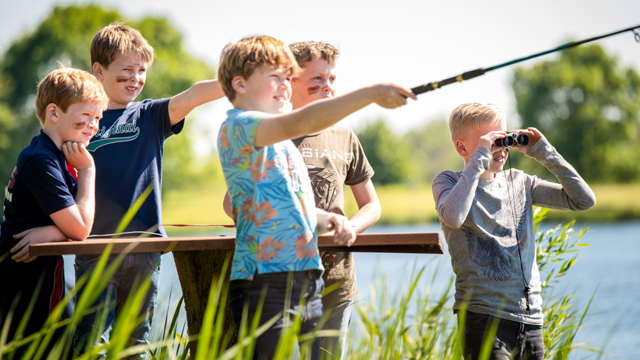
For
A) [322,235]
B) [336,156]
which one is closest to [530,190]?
[336,156]

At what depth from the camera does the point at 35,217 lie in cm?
246

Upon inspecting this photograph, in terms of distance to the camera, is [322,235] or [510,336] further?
[510,336]

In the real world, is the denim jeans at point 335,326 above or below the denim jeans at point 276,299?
below

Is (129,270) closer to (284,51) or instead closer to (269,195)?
(269,195)

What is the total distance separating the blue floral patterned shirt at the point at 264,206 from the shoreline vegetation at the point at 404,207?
24.4 meters

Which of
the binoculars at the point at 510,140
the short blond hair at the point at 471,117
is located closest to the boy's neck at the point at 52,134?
the short blond hair at the point at 471,117

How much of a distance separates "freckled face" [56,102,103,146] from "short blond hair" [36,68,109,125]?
0.07 ft

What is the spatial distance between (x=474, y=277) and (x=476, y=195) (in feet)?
1.35

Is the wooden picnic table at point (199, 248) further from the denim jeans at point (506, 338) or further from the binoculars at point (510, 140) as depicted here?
the binoculars at point (510, 140)

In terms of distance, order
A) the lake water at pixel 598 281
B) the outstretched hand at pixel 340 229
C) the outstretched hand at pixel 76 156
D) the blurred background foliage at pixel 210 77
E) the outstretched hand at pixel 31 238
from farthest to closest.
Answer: the blurred background foliage at pixel 210 77
the lake water at pixel 598 281
the outstretched hand at pixel 76 156
the outstretched hand at pixel 31 238
the outstretched hand at pixel 340 229

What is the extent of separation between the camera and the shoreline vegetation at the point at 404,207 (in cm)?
3170

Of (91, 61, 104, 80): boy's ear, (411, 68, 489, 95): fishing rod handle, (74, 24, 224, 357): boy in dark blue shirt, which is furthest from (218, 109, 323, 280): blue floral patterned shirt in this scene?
(91, 61, 104, 80): boy's ear

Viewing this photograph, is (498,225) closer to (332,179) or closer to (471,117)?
(471,117)

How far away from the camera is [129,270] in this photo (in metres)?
2.69
